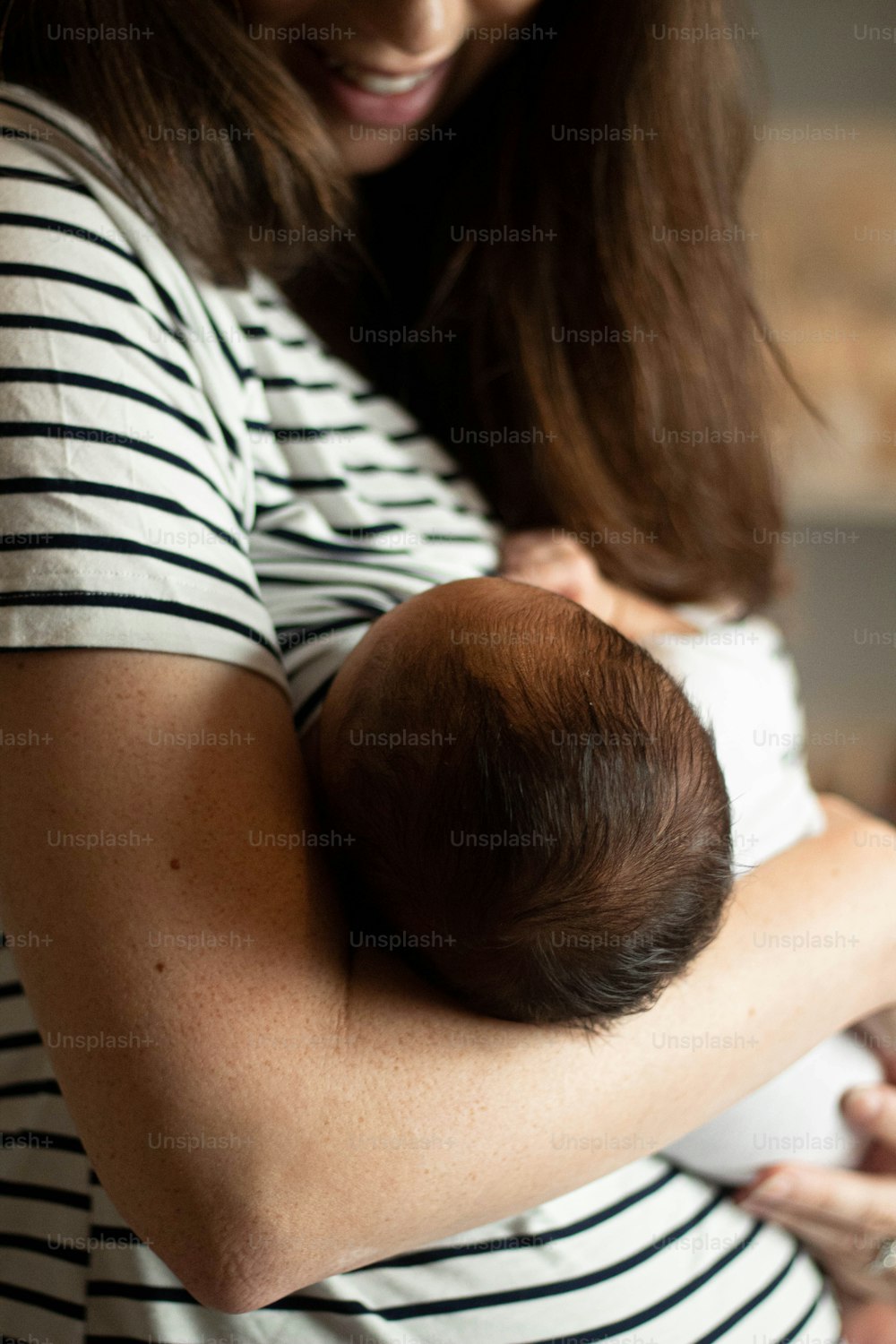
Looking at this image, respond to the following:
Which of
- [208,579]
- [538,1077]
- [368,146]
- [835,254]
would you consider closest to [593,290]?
[368,146]

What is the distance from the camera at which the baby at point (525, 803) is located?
532 millimetres

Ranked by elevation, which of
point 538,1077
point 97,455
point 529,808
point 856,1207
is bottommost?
point 856,1207

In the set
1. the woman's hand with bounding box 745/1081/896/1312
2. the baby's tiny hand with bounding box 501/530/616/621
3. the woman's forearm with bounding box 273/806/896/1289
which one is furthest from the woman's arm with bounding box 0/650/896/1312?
the baby's tiny hand with bounding box 501/530/616/621

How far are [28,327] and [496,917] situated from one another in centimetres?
37

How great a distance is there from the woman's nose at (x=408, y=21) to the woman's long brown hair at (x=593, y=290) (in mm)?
105

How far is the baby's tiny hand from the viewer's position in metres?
0.85

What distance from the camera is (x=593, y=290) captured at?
3.04 feet

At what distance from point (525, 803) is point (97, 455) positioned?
0.27 meters

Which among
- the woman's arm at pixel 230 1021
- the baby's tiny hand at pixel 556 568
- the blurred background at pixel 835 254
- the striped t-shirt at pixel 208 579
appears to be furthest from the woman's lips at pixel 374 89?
the blurred background at pixel 835 254

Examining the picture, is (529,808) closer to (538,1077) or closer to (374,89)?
(538,1077)

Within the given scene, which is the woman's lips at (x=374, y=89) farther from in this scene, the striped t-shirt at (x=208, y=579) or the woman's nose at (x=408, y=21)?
the striped t-shirt at (x=208, y=579)

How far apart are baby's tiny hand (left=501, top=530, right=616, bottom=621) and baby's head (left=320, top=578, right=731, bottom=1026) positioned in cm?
26

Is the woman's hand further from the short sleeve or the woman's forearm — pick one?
the short sleeve

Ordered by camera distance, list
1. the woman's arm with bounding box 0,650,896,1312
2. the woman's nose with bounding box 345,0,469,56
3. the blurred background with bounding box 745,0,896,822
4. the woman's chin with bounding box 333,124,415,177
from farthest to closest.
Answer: the blurred background with bounding box 745,0,896,822 < the woman's chin with bounding box 333,124,415,177 < the woman's nose with bounding box 345,0,469,56 < the woman's arm with bounding box 0,650,896,1312
